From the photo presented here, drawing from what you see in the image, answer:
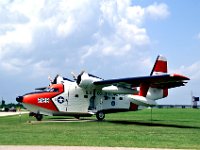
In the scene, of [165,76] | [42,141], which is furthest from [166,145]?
[165,76]

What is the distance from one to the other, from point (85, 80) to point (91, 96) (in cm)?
245

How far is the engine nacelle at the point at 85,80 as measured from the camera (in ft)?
107

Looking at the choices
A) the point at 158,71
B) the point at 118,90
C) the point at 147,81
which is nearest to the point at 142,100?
the point at 147,81

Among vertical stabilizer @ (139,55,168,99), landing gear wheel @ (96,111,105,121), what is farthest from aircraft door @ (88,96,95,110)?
vertical stabilizer @ (139,55,168,99)

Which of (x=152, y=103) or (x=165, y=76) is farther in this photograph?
(x=152, y=103)

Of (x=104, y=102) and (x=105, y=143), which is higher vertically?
(x=104, y=102)

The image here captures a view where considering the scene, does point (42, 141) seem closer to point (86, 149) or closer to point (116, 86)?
point (86, 149)

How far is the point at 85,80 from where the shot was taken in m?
32.7

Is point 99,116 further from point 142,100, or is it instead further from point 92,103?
point 142,100

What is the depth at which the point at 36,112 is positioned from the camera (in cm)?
3338

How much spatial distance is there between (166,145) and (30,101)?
1988 centimetres

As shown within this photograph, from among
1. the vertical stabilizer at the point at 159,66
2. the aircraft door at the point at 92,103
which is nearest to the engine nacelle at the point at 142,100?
the aircraft door at the point at 92,103

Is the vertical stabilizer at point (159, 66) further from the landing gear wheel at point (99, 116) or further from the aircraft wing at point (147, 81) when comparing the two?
the landing gear wheel at point (99, 116)

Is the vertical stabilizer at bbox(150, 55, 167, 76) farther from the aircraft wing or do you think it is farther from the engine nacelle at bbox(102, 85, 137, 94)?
the engine nacelle at bbox(102, 85, 137, 94)
